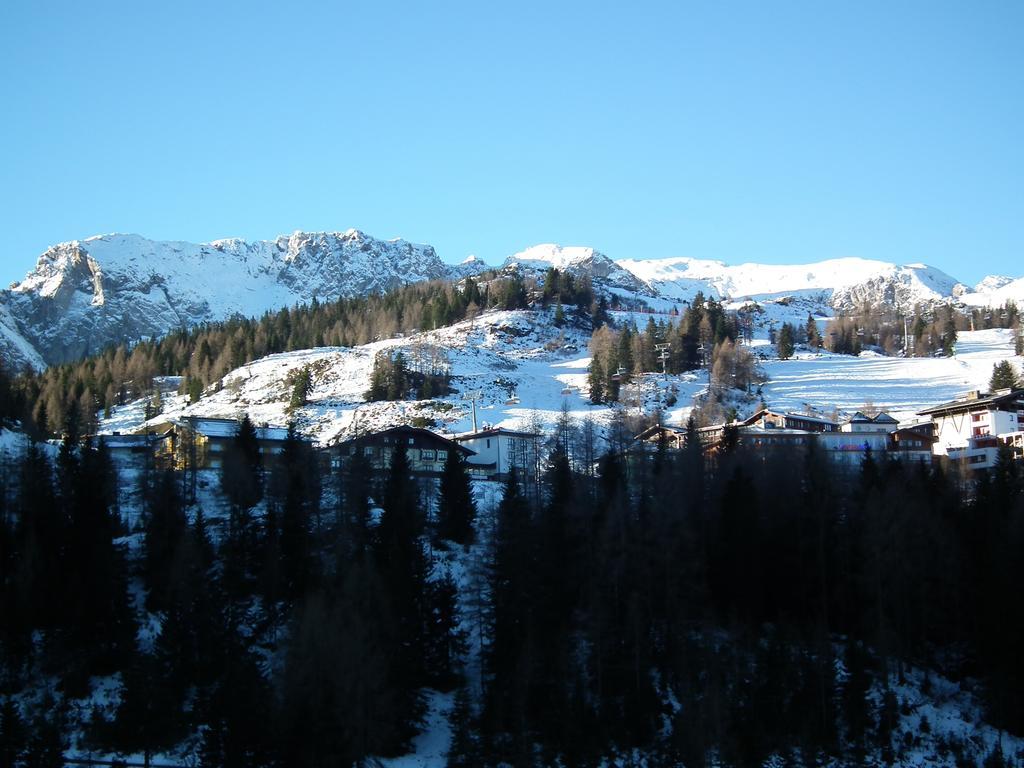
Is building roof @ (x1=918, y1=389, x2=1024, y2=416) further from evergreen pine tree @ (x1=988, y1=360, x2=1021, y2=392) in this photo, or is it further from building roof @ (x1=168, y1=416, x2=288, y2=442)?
building roof @ (x1=168, y1=416, x2=288, y2=442)

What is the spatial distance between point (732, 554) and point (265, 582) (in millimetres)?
24267

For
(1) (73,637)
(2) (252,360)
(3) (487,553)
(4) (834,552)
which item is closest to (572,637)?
(3) (487,553)

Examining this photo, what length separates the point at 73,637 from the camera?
5034cm

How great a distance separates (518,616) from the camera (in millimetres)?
50625

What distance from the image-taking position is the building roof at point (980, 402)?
10288 centimetres

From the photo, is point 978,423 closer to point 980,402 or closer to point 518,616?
point 980,402

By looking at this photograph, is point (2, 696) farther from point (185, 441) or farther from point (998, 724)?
point (998, 724)

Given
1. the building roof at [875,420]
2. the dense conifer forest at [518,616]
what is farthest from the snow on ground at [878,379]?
the dense conifer forest at [518,616]

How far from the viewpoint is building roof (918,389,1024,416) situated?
4050 inches

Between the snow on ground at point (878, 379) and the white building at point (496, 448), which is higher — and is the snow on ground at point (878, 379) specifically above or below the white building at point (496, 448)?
above

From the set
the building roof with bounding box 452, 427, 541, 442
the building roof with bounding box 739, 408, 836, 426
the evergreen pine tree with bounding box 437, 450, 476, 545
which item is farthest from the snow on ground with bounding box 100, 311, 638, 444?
the evergreen pine tree with bounding box 437, 450, 476, 545

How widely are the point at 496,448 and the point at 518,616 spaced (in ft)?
163

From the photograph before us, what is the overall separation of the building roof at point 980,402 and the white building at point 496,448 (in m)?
42.5

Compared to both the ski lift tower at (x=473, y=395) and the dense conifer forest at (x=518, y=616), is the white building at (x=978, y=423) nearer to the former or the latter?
the dense conifer forest at (x=518, y=616)
